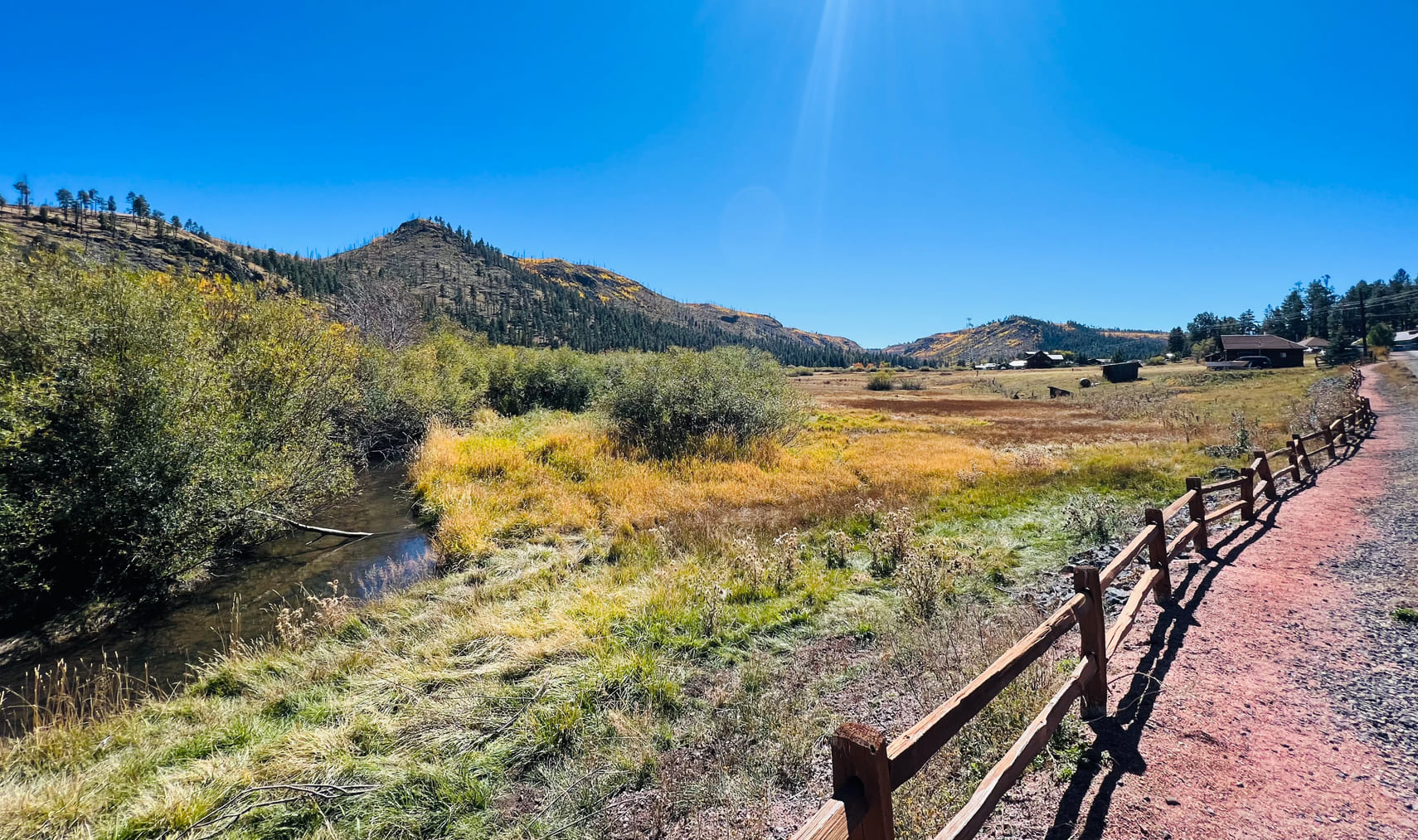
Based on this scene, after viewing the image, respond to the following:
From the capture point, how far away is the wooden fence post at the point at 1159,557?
6590mm

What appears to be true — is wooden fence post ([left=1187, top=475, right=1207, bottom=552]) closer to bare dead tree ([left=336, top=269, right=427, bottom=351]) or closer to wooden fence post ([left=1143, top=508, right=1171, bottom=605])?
wooden fence post ([left=1143, top=508, right=1171, bottom=605])

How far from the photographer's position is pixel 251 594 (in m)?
9.85

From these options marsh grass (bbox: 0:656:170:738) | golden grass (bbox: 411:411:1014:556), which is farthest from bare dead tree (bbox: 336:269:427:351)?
marsh grass (bbox: 0:656:170:738)

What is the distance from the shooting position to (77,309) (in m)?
9.17

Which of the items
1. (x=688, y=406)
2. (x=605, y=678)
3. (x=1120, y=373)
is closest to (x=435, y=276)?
(x=688, y=406)

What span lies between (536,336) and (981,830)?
123564 mm

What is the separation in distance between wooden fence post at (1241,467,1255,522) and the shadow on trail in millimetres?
3279

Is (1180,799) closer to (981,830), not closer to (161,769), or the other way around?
(981,830)

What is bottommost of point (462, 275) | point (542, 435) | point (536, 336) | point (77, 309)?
point (542, 435)

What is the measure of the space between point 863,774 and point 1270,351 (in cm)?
10197

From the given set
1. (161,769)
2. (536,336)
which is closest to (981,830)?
(161,769)

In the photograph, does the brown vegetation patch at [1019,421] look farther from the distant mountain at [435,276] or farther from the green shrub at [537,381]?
the distant mountain at [435,276]

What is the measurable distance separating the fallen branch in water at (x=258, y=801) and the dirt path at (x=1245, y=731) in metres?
5.38

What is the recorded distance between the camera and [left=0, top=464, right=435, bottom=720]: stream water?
24.5 feet
